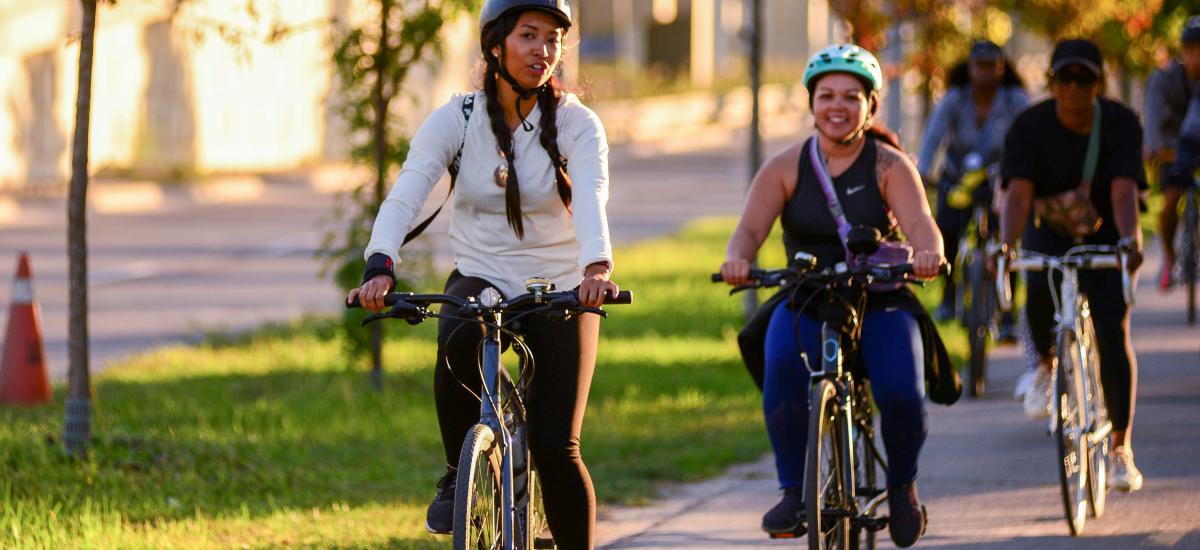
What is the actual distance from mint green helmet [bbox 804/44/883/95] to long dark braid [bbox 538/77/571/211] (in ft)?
3.52

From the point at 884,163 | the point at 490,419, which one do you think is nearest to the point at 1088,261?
the point at 884,163

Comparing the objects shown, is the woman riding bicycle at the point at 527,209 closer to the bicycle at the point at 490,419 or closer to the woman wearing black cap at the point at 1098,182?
the bicycle at the point at 490,419

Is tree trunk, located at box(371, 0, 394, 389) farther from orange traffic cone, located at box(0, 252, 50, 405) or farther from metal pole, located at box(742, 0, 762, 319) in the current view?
metal pole, located at box(742, 0, 762, 319)

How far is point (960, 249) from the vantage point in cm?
1228

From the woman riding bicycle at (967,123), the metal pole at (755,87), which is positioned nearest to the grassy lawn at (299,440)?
the metal pole at (755,87)

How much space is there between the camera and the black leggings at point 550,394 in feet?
18.0

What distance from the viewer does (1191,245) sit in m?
13.2

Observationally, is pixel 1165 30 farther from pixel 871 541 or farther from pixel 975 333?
pixel 871 541

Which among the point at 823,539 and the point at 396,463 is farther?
the point at 396,463

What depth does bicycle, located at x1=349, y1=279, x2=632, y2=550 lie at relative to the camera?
16.3ft

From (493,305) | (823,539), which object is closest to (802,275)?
(823,539)

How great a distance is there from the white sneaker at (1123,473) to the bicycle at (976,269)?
2798mm

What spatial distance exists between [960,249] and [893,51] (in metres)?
6.78

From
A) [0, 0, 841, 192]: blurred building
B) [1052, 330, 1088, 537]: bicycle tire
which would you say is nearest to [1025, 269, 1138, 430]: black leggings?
[1052, 330, 1088, 537]: bicycle tire
